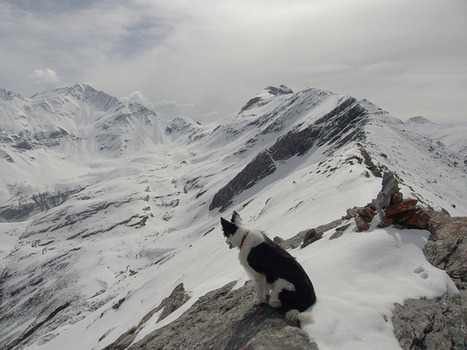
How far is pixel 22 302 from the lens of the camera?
108 meters

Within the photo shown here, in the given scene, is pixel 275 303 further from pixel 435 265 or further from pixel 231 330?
pixel 435 265

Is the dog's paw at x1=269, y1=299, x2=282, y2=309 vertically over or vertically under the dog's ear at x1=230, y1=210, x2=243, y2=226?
under

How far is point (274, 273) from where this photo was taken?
724 cm

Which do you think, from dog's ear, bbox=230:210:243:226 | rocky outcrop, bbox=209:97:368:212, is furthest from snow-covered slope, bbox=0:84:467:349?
dog's ear, bbox=230:210:243:226

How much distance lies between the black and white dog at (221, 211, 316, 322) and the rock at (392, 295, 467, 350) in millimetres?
1890

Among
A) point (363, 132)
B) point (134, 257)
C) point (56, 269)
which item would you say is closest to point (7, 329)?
point (56, 269)

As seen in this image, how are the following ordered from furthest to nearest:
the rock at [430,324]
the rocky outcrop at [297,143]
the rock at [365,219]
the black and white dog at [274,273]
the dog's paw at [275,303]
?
the rocky outcrop at [297,143] → the rock at [365,219] → the dog's paw at [275,303] → the black and white dog at [274,273] → the rock at [430,324]

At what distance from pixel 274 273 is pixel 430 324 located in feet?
11.5

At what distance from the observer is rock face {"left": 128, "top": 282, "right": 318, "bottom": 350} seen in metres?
6.03

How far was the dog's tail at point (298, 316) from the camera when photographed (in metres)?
6.45

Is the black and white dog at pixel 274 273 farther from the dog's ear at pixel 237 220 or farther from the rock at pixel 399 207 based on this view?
the rock at pixel 399 207

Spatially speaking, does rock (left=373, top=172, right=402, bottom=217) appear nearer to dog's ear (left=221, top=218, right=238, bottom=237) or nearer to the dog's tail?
the dog's tail

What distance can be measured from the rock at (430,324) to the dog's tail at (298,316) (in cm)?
180

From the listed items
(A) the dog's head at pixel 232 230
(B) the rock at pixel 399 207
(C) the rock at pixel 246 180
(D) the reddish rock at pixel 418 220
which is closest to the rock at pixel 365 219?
(B) the rock at pixel 399 207
